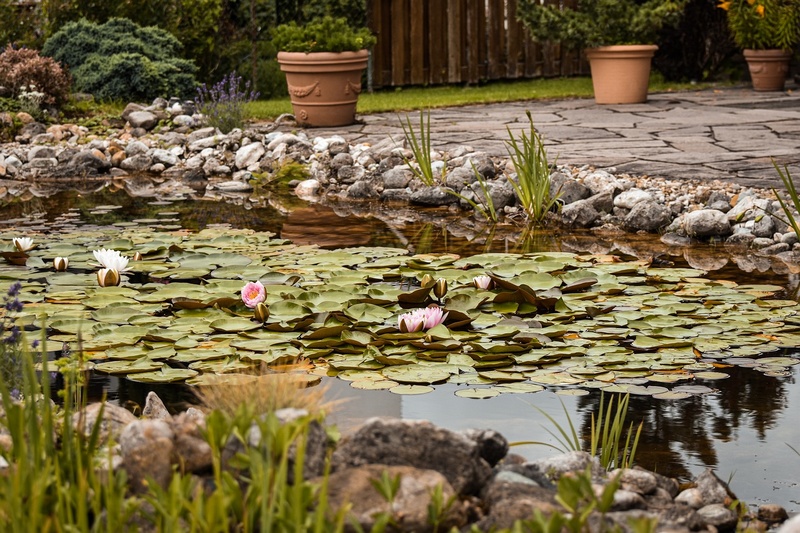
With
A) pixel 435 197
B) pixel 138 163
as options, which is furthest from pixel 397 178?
pixel 138 163

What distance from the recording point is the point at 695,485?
2.62m

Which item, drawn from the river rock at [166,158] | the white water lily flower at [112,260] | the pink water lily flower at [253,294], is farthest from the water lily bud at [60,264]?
the river rock at [166,158]

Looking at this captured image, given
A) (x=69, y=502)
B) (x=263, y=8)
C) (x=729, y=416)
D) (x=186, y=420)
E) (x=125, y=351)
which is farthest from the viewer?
(x=263, y=8)

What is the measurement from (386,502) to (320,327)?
196cm

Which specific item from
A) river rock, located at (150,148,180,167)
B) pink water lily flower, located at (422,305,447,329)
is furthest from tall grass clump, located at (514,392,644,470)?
river rock, located at (150,148,180,167)

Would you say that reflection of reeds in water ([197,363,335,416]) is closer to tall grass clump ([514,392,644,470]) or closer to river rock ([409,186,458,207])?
tall grass clump ([514,392,644,470])

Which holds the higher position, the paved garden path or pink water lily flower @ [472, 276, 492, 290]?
the paved garden path

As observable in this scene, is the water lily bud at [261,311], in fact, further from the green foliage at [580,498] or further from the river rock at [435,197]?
the river rock at [435,197]

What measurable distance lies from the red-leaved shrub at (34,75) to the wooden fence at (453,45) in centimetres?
375

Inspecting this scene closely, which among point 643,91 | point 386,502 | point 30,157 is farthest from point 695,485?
point 643,91

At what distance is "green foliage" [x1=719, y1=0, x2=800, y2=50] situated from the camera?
10766mm

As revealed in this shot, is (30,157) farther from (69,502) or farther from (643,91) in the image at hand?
(69,502)

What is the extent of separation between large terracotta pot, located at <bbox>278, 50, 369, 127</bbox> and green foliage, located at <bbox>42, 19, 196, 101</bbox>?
1.62 m

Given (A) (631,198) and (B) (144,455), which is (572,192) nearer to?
(A) (631,198)
